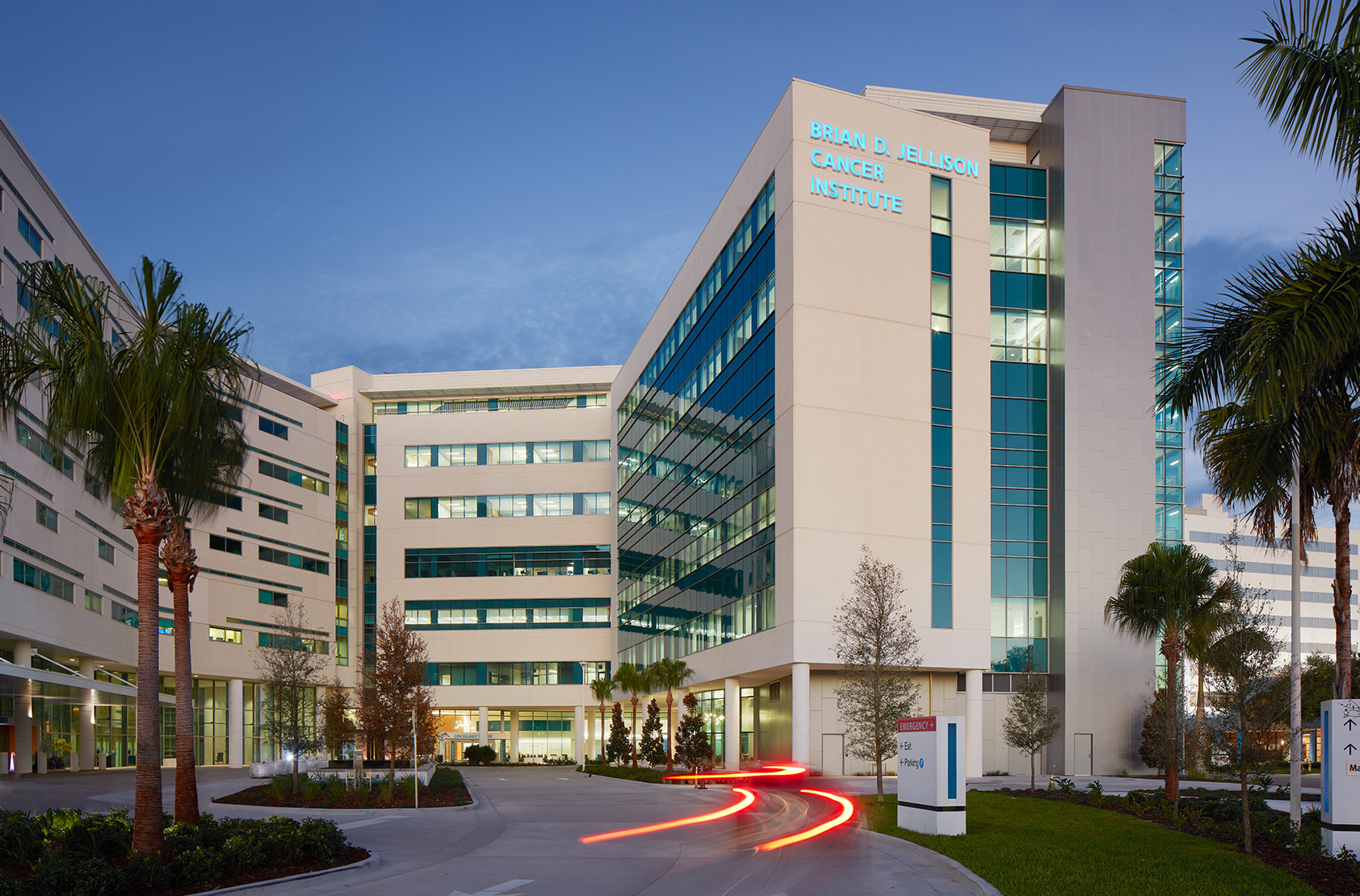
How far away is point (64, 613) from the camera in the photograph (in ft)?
174

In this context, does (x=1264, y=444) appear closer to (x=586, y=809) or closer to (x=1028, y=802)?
(x=1028, y=802)

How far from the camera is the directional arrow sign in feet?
52.9

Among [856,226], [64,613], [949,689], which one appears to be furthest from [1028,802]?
[64,613]

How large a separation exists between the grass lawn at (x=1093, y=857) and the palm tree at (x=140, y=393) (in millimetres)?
13176

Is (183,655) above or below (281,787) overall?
above

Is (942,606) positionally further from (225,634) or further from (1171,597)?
(225,634)

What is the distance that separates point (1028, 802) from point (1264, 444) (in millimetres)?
18286

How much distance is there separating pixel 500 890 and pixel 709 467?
44.7 meters

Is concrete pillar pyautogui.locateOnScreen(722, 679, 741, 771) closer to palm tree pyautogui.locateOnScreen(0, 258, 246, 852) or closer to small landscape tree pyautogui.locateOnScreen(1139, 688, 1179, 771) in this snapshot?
small landscape tree pyautogui.locateOnScreen(1139, 688, 1179, 771)

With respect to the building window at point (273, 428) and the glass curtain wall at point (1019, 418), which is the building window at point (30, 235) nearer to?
the building window at point (273, 428)

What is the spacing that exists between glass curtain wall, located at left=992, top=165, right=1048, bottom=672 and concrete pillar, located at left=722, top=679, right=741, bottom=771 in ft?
42.6

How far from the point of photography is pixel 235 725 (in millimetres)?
78438

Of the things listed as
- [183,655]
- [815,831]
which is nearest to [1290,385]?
[815,831]

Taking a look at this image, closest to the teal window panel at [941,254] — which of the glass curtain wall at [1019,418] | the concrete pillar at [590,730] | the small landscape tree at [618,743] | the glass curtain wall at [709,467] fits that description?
the glass curtain wall at [1019,418]
